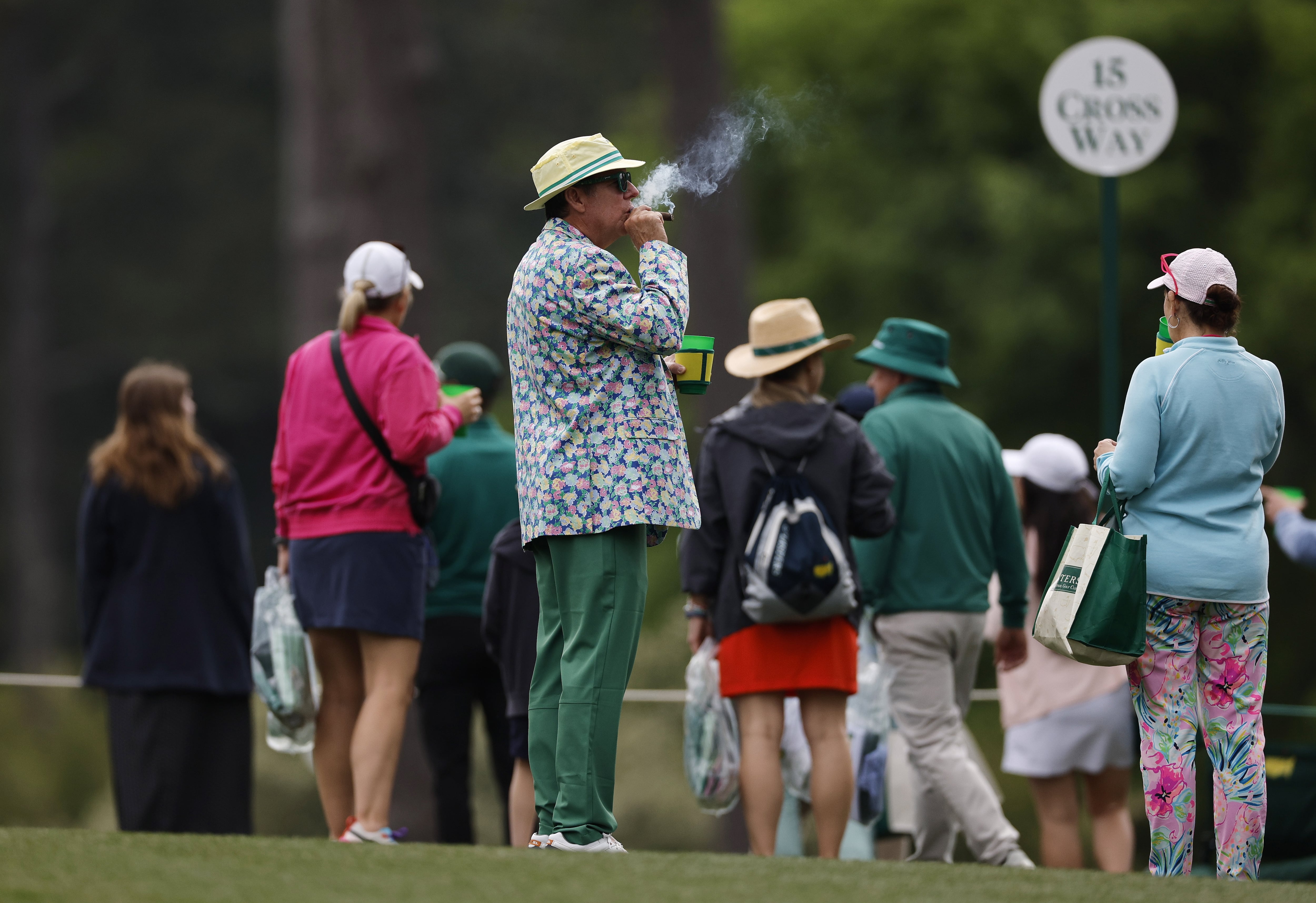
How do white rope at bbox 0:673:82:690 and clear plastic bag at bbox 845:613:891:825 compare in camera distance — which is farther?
white rope at bbox 0:673:82:690

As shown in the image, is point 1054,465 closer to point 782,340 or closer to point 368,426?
point 782,340

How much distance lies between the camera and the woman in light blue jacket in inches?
179

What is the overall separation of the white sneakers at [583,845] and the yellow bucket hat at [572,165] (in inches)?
60.4

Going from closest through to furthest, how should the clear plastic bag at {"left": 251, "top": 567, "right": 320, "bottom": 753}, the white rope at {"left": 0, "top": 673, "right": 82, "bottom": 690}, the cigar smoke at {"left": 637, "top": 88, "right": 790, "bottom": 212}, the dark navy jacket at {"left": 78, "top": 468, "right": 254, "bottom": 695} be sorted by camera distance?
1. the cigar smoke at {"left": 637, "top": 88, "right": 790, "bottom": 212}
2. the clear plastic bag at {"left": 251, "top": 567, "right": 320, "bottom": 753}
3. the dark navy jacket at {"left": 78, "top": 468, "right": 254, "bottom": 695}
4. the white rope at {"left": 0, "top": 673, "right": 82, "bottom": 690}

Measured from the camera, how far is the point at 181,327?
2581 centimetres

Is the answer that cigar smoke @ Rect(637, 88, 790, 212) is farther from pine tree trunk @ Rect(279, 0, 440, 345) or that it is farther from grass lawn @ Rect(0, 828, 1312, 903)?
pine tree trunk @ Rect(279, 0, 440, 345)

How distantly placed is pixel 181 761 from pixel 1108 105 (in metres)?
4.23

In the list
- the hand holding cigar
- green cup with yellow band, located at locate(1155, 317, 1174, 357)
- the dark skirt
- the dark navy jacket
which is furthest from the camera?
the dark skirt

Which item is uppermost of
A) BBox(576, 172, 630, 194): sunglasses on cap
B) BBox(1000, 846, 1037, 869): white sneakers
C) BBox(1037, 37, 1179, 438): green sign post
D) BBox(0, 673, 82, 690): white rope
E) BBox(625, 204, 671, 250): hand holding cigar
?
BBox(1037, 37, 1179, 438): green sign post

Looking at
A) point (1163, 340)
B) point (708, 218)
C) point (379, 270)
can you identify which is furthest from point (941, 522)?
point (708, 218)

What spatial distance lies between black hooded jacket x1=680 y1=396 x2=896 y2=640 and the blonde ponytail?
45.0 inches

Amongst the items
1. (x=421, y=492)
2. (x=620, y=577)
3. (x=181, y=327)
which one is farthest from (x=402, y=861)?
(x=181, y=327)

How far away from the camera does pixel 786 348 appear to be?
5.95m

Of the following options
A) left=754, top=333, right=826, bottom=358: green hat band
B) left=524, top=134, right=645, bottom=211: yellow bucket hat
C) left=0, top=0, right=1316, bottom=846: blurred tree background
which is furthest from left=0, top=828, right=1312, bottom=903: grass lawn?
left=0, top=0, right=1316, bottom=846: blurred tree background
